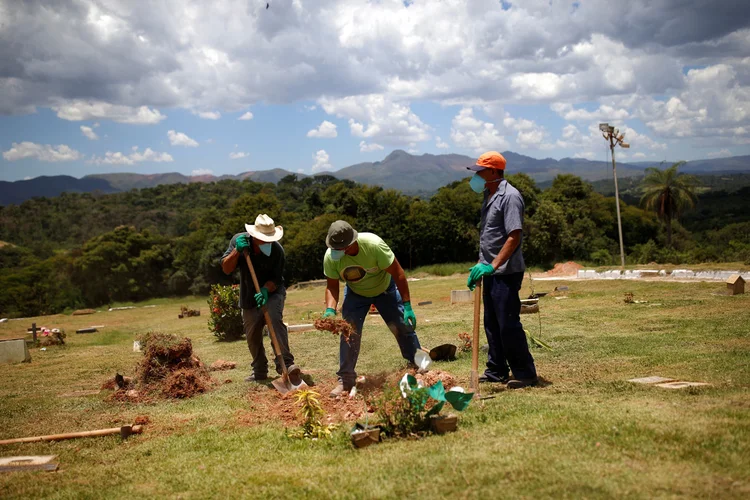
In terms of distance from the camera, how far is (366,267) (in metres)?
6.74

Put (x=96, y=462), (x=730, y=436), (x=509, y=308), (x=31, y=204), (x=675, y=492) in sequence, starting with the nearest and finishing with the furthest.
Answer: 1. (x=675, y=492)
2. (x=730, y=436)
3. (x=96, y=462)
4. (x=509, y=308)
5. (x=31, y=204)

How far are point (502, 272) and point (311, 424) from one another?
2.42m

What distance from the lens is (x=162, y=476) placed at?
4695mm

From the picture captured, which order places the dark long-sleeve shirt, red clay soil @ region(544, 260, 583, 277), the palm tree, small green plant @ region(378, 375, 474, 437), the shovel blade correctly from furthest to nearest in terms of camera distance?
the palm tree
red clay soil @ region(544, 260, 583, 277)
the dark long-sleeve shirt
the shovel blade
small green plant @ region(378, 375, 474, 437)

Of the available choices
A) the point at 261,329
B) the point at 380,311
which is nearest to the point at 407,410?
the point at 380,311

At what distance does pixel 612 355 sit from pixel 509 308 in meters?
2.47

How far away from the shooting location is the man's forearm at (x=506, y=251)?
20.0 ft

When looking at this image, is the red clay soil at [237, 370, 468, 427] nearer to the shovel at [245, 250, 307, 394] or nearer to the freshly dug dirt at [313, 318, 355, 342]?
the shovel at [245, 250, 307, 394]

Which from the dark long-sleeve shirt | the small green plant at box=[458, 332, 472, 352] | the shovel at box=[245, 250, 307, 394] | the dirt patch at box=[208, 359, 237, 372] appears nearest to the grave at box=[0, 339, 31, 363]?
the dirt patch at box=[208, 359, 237, 372]

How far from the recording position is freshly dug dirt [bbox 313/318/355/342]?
21.0 feet

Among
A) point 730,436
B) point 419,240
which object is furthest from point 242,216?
point 730,436

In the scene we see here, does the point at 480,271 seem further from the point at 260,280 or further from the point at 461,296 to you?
the point at 461,296

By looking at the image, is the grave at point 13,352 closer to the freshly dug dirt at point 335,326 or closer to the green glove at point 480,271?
the freshly dug dirt at point 335,326

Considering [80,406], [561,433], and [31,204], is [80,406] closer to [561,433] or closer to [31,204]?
[561,433]
